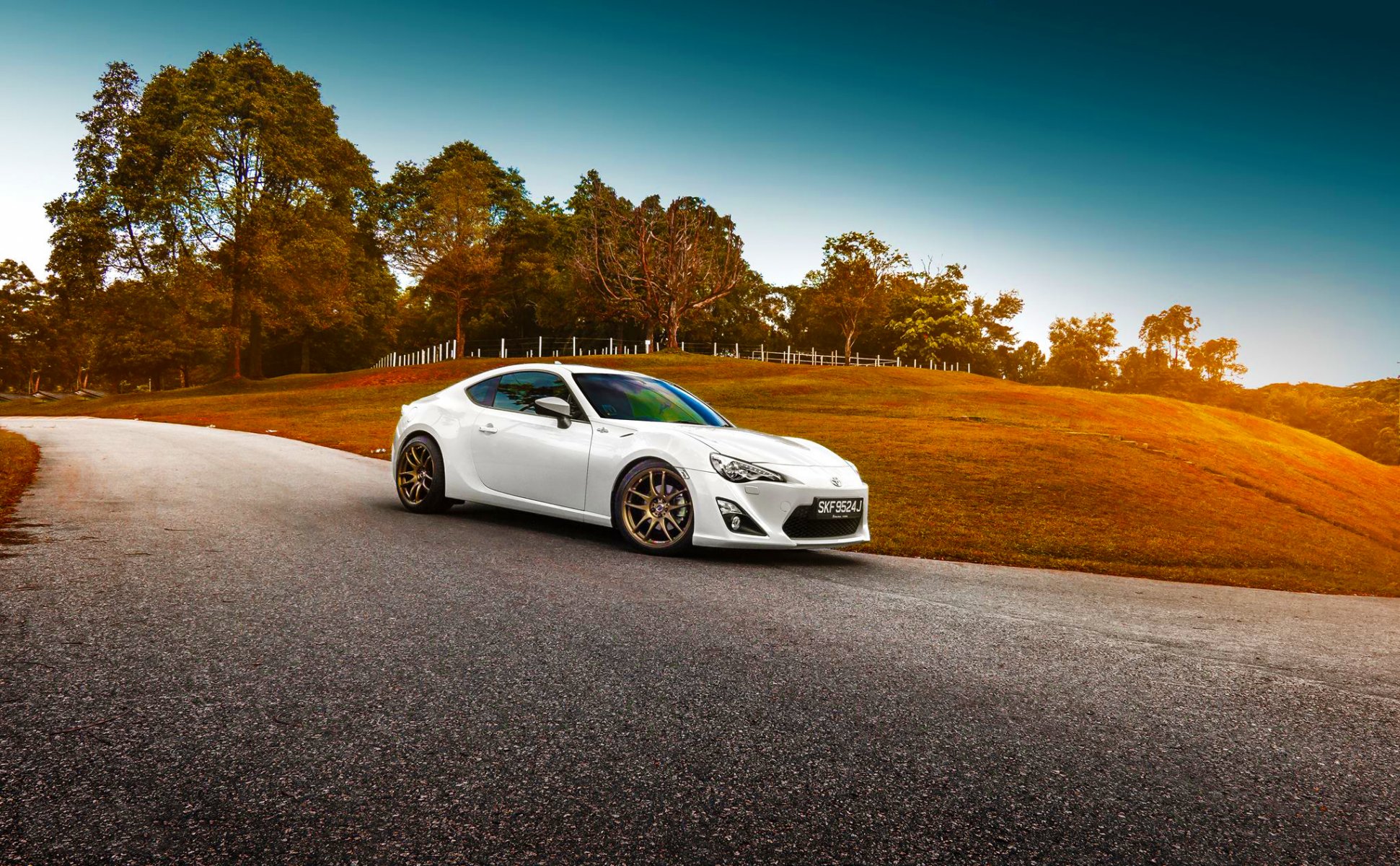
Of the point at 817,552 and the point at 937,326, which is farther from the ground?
the point at 937,326

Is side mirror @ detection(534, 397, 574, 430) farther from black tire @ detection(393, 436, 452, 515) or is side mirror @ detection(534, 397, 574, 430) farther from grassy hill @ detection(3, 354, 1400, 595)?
grassy hill @ detection(3, 354, 1400, 595)

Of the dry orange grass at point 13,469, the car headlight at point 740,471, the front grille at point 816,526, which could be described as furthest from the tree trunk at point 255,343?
the front grille at point 816,526

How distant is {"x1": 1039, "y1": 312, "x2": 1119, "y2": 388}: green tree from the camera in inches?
4259

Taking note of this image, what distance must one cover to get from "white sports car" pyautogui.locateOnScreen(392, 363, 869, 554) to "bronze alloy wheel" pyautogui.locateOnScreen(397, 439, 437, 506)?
0.04 feet

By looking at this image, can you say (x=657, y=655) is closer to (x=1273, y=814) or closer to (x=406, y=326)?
(x=1273, y=814)

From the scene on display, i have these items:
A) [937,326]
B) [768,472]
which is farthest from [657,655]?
[937,326]

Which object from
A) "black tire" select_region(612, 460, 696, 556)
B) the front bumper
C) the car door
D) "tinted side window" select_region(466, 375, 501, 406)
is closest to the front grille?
the front bumper

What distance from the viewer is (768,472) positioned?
22.2 ft

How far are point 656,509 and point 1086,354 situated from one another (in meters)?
114

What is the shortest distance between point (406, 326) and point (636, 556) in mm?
70055

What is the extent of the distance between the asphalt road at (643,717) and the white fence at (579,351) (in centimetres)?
4410

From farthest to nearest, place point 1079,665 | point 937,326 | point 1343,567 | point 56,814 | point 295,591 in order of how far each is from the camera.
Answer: point 937,326 < point 1343,567 < point 295,591 < point 1079,665 < point 56,814

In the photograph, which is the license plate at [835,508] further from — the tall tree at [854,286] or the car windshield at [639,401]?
the tall tree at [854,286]

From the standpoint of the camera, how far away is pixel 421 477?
8.49 m
